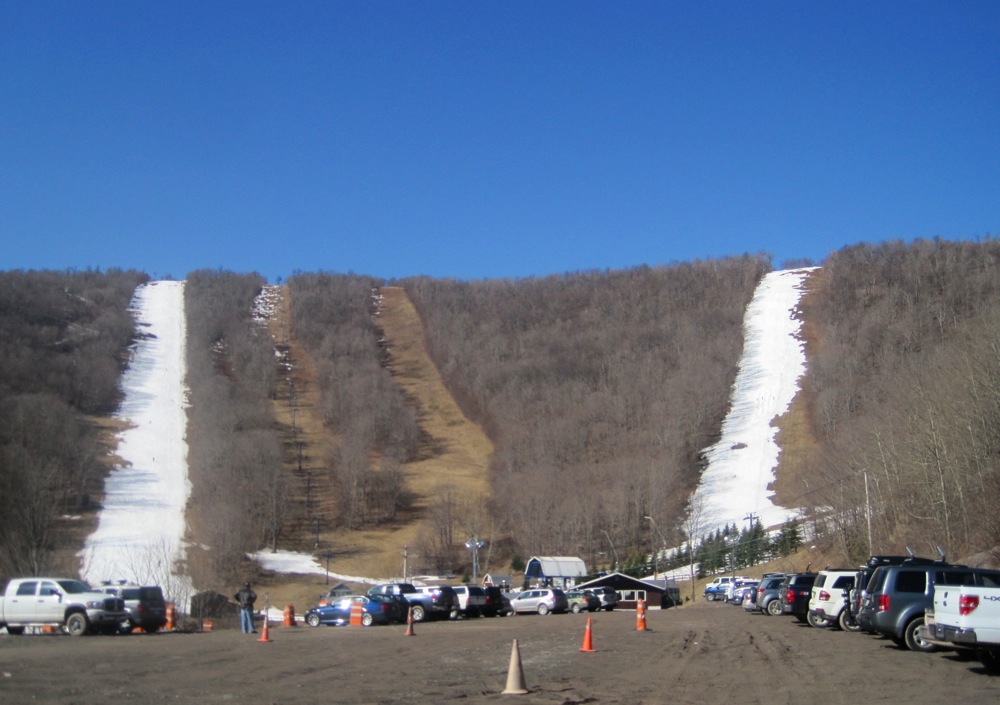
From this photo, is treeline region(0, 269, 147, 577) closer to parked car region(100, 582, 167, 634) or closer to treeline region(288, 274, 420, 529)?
parked car region(100, 582, 167, 634)

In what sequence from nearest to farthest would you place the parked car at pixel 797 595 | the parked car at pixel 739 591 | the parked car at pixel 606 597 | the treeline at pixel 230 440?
1. the parked car at pixel 797 595
2. the parked car at pixel 606 597
3. the parked car at pixel 739 591
4. the treeline at pixel 230 440

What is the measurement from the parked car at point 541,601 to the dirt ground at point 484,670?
69.0 ft

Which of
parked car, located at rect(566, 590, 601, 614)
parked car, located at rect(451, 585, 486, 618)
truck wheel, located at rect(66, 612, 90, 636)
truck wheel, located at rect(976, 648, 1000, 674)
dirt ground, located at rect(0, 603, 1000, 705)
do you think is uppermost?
truck wheel, located at rect(976, 648, 1000, 674)

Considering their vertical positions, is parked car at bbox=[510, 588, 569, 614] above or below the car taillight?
below

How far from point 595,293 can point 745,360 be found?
3879cm

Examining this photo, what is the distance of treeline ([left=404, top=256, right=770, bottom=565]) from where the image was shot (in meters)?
79.4

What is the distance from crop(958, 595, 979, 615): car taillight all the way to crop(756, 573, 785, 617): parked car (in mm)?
22328

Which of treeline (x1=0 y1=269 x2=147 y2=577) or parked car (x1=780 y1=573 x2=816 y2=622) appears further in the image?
treeline (x1=0 y1=269 x2=147 y2=577)

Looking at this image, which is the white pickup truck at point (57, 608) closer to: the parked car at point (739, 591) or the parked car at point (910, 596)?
the parked car at point (910, 596)

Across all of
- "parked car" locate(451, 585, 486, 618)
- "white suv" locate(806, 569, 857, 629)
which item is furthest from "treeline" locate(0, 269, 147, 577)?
"white suv" locate(806, 569, 857, 629)

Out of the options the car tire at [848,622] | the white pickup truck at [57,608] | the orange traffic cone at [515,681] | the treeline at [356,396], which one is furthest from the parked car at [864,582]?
the treeline at [356,396]

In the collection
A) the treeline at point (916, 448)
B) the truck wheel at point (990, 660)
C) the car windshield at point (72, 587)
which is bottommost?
the truck wheel at point (990, 660)

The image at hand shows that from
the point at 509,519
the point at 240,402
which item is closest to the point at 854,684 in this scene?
the point at 509,519

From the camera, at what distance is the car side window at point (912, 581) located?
1978 centimetres
